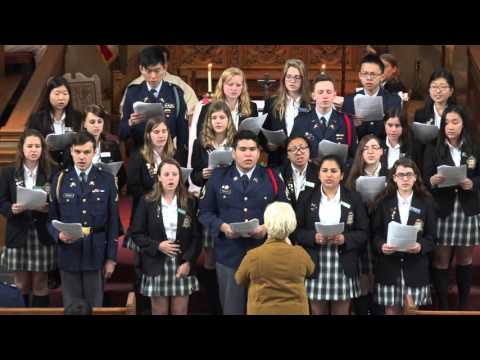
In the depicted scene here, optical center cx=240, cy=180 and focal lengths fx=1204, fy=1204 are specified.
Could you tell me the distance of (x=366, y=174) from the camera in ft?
28.0

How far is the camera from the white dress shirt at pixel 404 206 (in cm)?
826

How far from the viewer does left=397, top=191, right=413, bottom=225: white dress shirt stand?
325 inches

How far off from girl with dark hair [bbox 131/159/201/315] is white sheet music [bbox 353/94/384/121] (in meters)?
1.52

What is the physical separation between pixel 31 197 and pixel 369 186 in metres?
2.35

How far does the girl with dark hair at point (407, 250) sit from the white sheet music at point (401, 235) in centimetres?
8

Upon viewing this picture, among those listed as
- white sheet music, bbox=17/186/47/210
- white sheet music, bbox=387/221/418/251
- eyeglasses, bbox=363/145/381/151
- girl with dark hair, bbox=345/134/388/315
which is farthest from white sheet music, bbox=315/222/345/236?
white sheet music, bbox=17/186/47/210

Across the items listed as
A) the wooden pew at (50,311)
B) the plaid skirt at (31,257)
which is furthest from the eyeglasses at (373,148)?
the plaid skirt at (31,257)

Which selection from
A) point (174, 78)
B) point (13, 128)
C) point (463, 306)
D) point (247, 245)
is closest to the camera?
point (247, 245)

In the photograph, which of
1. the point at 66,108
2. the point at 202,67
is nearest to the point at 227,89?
the point at 66,108

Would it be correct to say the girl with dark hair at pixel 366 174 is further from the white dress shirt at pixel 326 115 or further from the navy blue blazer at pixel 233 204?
the navy blue blazer at pixel 233 204

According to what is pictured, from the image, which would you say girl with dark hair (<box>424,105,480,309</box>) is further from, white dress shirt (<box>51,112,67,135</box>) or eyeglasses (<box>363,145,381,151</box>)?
white dress shirt (<box>51,112,67,135</box>)

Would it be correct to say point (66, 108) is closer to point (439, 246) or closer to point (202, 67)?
point (439, 246)

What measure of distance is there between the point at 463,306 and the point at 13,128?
395 cm

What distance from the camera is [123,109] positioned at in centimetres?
907
